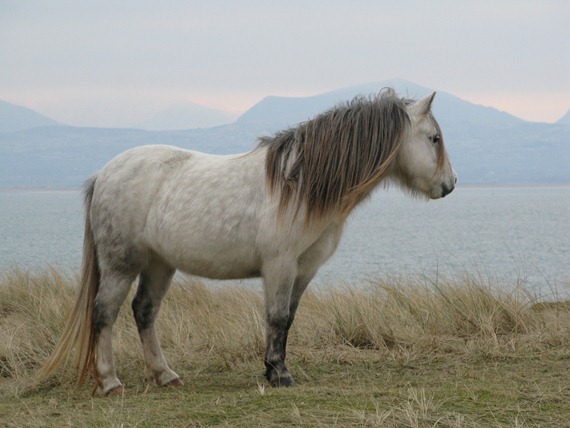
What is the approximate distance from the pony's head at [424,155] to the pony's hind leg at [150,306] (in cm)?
194

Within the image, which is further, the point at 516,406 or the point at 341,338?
the point at 341,338

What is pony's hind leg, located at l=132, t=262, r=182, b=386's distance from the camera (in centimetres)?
627

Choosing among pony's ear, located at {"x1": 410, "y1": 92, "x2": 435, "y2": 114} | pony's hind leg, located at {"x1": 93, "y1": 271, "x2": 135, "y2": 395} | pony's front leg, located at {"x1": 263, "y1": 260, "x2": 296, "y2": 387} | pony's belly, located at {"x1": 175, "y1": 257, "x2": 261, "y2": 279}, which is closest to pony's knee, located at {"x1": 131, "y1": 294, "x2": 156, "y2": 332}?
pony's hind leg, located at {"x1": 93, "y1": 271, "x2": 135, "y2": 395}

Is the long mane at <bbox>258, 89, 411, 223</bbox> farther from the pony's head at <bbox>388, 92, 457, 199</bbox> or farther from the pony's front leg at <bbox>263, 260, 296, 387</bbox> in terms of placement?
the pony's front leg at <bbox>263, 260, 296, 387</bbox>

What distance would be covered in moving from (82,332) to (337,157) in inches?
91.3

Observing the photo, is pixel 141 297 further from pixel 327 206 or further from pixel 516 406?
pixel 516 406

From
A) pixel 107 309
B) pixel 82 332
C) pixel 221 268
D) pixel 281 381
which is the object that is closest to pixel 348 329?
pixel 281 381

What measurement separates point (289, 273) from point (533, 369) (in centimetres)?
196

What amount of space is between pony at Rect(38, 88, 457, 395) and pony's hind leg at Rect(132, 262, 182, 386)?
17 mm

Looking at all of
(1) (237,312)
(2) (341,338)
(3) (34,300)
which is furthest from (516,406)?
(3) (34,300)

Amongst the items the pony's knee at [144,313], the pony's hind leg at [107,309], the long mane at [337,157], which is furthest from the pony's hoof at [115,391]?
the long mane at [337,157]

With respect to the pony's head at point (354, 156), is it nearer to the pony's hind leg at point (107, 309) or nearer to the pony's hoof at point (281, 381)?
the pony's hoof at point (281, 381)

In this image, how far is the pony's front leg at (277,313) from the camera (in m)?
5.53

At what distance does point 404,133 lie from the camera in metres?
5.74
